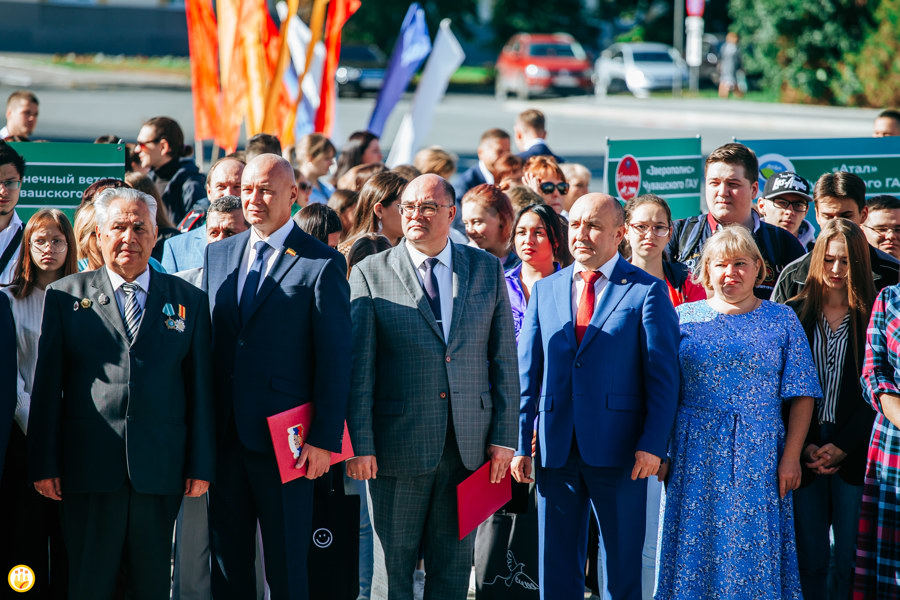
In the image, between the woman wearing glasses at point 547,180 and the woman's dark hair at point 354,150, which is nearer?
the woman wearing glasses at point 547,180

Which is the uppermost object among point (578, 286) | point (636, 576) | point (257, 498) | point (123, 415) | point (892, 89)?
point (892, 89)

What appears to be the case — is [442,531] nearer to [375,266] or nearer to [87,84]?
[375,266]

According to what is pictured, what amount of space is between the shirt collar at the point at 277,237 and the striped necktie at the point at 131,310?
56 centimetres

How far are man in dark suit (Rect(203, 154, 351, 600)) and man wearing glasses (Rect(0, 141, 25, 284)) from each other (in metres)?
1.43

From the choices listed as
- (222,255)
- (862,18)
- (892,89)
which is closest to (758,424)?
(222,255)

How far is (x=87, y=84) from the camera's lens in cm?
3153

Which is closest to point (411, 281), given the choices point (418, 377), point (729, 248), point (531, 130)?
point (418, 377)

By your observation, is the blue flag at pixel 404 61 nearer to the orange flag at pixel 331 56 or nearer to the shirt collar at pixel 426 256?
the orange flag at pixel 331 56

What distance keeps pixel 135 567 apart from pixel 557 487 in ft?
6.16

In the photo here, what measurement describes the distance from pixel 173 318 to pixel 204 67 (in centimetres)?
710

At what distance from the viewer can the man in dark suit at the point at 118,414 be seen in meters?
4.10

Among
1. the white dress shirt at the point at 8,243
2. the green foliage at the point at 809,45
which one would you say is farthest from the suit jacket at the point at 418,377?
the green foliage at the point at 809,45

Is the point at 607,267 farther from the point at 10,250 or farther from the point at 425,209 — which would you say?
the point at 10,250

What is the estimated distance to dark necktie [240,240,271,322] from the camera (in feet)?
14.3
